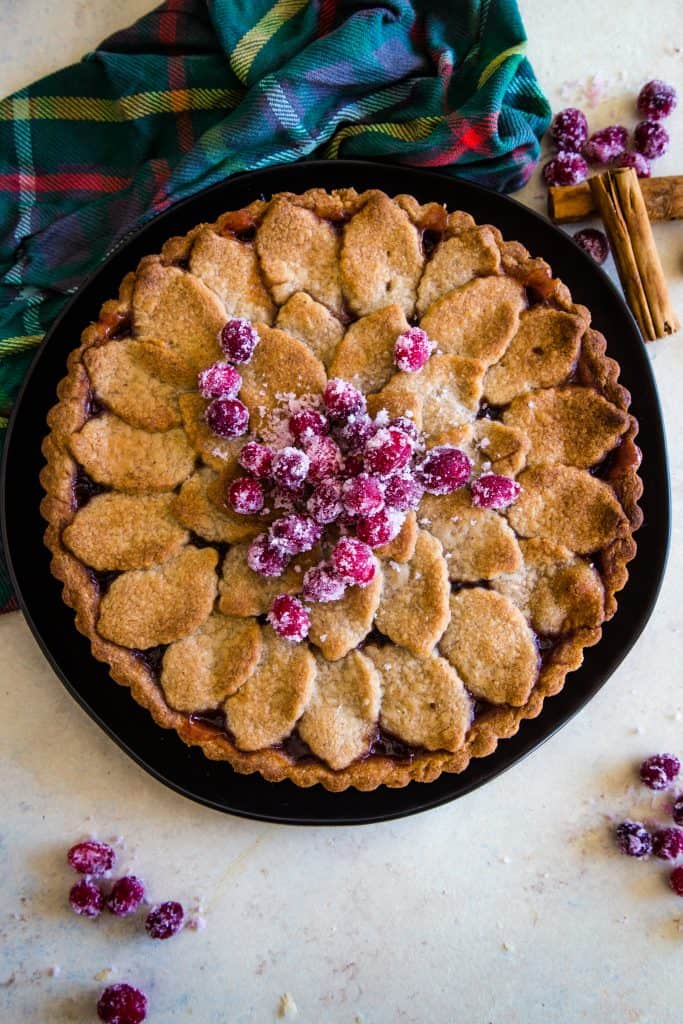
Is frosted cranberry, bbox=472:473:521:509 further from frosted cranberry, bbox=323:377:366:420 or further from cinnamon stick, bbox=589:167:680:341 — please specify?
cinnamon stick, bbox=589:167:680:341

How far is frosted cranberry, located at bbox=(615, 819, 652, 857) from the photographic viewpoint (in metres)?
2.56

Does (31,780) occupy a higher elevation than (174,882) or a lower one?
higher

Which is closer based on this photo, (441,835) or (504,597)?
(504,597)

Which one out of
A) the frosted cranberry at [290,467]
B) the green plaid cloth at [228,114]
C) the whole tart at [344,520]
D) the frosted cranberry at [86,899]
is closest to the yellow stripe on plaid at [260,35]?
the green plaid cloth at [228,114]

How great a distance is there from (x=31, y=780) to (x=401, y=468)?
155cm

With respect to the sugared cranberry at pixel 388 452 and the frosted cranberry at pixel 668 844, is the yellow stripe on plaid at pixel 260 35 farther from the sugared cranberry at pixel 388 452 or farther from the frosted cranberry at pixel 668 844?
the frosted cranberry at pixel 668 844

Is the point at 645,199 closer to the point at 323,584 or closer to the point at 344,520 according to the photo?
the point at 344,520

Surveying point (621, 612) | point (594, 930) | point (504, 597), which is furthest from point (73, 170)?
point (594, 930)

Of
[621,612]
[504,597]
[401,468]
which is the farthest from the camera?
[621,612]

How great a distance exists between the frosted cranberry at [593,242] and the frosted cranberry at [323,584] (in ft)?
4.26

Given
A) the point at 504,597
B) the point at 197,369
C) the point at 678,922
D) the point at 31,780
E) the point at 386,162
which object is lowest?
the point at 678,922

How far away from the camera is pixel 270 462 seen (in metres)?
2.14

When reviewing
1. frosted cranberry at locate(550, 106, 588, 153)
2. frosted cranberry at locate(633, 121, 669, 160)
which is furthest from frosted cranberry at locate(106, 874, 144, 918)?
frosted cranberry at locate(633, 121, 669, 160)

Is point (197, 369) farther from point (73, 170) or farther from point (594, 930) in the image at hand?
point (594, 930)
